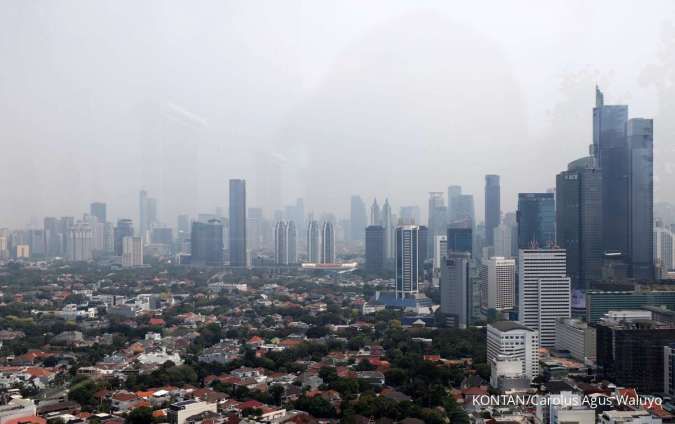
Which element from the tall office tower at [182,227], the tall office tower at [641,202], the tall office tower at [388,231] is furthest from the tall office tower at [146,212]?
the tall office tower at [641,202]

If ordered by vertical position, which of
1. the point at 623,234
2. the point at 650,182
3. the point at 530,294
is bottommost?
the point at 530,294

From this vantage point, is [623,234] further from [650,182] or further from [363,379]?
[363,379]

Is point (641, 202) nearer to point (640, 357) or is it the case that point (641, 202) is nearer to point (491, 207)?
point (491, 207)

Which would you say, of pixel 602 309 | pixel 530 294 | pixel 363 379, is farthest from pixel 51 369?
pixel 602 309

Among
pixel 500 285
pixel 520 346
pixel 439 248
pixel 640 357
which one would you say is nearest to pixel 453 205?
pixel 439 248

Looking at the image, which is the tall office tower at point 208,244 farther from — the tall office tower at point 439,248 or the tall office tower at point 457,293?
the tall office tower at point 457,293

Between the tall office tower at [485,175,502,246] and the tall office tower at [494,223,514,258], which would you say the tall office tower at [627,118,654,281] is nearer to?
the tall office tower at [485,175,502,246]
